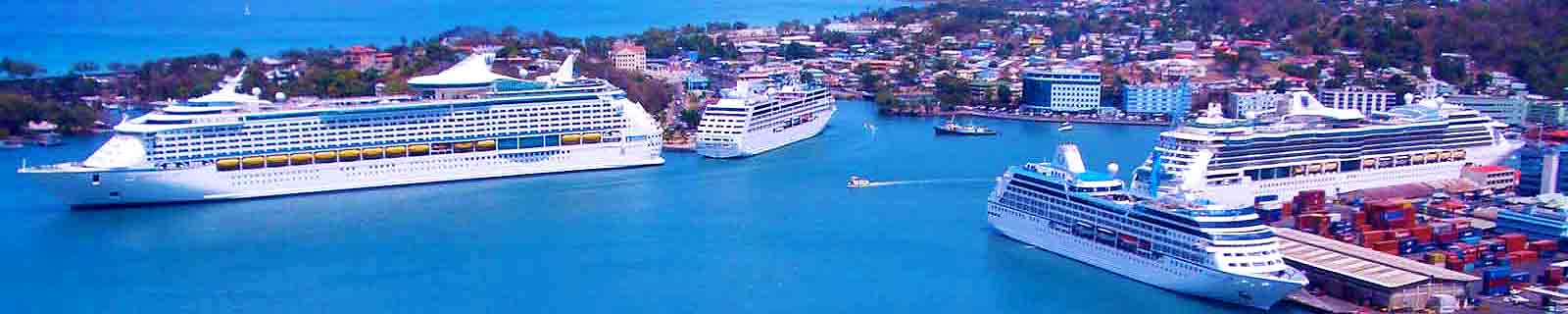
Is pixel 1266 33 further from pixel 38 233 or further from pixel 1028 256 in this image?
pixel 38 233

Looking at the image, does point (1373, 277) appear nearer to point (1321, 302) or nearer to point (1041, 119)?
point (1321, 302)

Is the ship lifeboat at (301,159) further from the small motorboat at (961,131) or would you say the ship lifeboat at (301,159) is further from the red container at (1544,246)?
the red container at (1544,246)

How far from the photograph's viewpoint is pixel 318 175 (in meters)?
17.9

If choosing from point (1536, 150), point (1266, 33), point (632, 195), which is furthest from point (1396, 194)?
point (1266, 33)

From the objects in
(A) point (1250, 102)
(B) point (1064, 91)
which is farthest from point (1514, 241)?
(B) point (1064, 91)

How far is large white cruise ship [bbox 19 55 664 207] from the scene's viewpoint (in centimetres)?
1675

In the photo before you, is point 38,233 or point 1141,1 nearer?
point 38,233

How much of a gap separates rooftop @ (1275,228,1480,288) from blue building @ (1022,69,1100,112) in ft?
47.7

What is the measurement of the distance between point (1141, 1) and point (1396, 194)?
27097 millimetres

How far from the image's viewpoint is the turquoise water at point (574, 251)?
12211mm

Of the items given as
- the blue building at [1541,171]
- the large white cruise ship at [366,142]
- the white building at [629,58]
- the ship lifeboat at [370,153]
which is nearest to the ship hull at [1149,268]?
the blue building at [1541,171]

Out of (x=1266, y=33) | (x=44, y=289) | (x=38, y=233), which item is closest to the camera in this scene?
(x=44, y=289)

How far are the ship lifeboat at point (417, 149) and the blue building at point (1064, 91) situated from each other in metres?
12.8

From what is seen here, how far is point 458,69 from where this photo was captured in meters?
20.5
